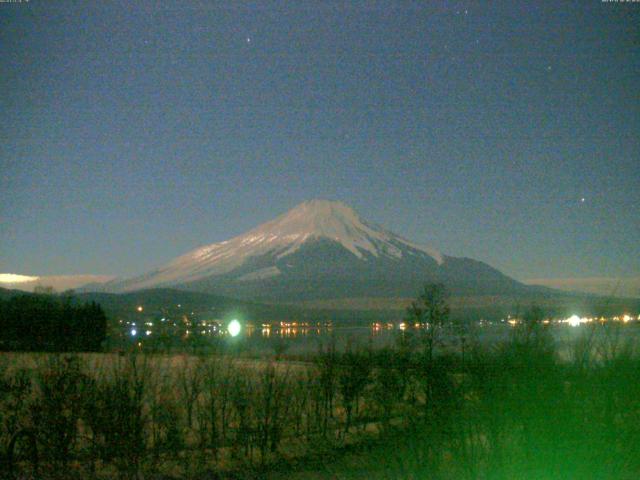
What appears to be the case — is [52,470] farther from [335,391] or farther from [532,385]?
[335,391]

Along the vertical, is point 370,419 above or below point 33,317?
below

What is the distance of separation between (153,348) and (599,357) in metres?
8.18

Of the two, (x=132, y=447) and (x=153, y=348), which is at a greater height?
(x=153, y=348)

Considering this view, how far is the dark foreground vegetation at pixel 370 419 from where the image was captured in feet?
13.2

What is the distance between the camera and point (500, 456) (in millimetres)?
3957

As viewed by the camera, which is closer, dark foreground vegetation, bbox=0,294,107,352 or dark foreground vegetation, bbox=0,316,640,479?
dark foreground vegetation, bbox=0,316,640,479

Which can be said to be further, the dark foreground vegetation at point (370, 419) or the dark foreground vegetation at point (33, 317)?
the dark foreground vegetation at point (33, 317)

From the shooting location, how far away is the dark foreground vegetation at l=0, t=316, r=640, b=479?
13.2 ft

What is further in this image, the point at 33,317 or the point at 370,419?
the point at 33,317

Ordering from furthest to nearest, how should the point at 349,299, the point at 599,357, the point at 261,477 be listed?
1. the point at 349,299
2. the point at 261,477
3. the point at 599,357

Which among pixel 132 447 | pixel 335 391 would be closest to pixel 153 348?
pixel 132 447

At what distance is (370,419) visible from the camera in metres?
16.1

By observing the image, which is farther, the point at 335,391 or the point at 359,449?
the point at 335,391

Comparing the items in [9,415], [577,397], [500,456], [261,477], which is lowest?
[261,477]
